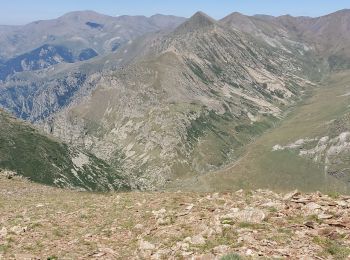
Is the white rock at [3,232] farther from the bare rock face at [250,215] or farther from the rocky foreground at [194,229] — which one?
the bare rock face at [250,215]

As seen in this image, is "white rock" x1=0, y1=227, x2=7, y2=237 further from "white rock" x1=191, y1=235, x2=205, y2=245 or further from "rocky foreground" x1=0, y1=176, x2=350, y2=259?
"white rock" x1=191, y1=235, x2=205, y2=245

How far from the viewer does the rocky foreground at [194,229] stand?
22.6 meters

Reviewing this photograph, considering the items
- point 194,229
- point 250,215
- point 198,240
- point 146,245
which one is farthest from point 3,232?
point 250,215

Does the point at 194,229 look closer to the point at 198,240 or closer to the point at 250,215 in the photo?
the point at 198,240

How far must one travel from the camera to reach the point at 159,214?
30.7m

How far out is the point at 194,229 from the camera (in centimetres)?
2642

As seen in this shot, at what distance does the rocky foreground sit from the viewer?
74.1ft

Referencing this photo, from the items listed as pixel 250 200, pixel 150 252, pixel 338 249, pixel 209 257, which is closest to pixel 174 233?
pixel 150 252

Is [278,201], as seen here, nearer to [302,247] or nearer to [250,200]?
[250,200]

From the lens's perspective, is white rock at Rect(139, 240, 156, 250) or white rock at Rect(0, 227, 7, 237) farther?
white rock at Rect(0, 227, 7, 237)

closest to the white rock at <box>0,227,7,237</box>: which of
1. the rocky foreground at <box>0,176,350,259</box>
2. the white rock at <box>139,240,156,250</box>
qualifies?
the rocky foreground at <box>0,176,350,259</box>

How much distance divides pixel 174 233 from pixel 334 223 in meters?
9.29

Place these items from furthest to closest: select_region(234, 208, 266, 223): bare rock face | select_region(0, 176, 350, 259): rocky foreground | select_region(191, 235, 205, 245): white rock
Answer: select_region(234, 208, 266, 223): bare rock face < select_region(191, 235, 205, 245): white rock < select_region(0, 176, 350, 259): rocky foreground

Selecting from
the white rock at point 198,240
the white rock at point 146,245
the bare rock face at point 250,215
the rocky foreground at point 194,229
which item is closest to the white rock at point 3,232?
the rocky foreground at point 194,229
